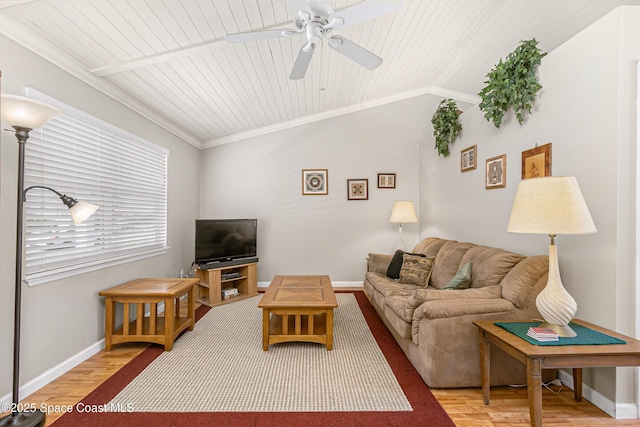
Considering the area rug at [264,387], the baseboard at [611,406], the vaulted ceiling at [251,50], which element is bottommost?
the area rug at [264,387]

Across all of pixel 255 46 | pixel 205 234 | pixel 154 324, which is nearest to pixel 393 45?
pixel 255 46

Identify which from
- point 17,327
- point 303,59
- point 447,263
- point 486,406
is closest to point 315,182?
point 447,263

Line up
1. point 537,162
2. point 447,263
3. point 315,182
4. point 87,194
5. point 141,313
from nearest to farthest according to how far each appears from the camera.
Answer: point 537,162, point 87,194, point 141,313, point 447,263, point 315,182

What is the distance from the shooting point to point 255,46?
113 inches

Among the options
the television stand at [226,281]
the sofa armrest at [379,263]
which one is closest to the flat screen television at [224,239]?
the television stand at [226,281]

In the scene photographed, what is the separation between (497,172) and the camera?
320 cm

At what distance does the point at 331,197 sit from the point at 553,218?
381 cm

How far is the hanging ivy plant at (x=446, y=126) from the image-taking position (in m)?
4.11

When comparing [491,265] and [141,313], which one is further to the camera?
[141,313]

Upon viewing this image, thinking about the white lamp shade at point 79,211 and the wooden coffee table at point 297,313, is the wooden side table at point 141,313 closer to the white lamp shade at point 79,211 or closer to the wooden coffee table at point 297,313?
the wooden coffee table at point 297,313

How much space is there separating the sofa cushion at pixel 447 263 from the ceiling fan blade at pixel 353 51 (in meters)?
2.14

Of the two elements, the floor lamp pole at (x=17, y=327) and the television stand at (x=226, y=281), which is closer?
the floor lamp pole at (x=17, y=327)

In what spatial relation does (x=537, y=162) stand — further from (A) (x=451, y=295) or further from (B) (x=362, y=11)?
(B) (x=362, y=11)

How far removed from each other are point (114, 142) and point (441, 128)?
396cm
